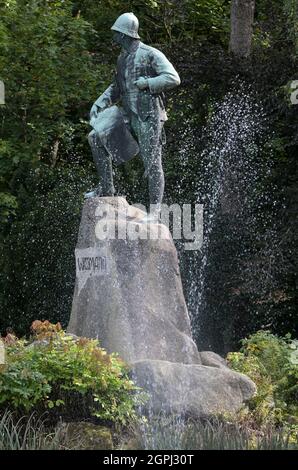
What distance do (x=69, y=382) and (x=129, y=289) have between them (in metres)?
1.60

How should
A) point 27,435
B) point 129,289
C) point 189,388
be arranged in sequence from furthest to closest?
point 129,289 < point 189,388 < point 27,435

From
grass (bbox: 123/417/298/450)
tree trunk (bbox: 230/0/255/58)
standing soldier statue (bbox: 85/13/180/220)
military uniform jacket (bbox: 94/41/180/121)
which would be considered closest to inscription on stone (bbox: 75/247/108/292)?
standing soldier statue (bbox: 85/13/180/220)

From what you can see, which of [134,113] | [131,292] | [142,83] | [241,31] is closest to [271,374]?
[131,292]

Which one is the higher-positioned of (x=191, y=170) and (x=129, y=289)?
(x=191, y=170)

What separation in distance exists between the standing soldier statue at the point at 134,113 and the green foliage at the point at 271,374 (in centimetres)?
161

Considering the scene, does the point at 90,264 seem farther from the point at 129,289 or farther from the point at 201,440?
the point at 201,440

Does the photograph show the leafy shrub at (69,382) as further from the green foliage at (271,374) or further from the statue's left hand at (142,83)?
the statue's left hand at (142,83)

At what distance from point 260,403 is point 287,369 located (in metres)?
1.33

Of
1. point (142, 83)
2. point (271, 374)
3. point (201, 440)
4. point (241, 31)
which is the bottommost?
point (201, 440)

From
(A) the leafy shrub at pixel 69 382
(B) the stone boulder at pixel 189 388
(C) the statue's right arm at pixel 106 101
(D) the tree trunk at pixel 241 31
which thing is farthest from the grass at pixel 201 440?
(D) the tree trunk at pixel 241 31

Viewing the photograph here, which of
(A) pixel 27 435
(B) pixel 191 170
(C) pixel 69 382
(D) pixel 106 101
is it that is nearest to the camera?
(A) pixel 27 435

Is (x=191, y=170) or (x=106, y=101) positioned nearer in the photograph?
(x=106, y=101)

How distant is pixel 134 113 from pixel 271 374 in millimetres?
2625

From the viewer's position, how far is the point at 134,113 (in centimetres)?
1038
